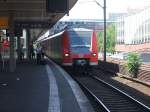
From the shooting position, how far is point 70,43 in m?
30.2

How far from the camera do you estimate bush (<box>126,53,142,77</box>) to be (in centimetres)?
2780

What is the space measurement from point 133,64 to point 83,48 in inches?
140

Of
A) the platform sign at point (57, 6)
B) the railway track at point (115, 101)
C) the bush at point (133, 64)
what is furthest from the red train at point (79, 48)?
the platform sign at point (57, 6)

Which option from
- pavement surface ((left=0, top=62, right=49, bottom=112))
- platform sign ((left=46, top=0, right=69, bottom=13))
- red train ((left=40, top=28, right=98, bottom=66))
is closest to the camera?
pavement surface ((left=0, top=62, right=49, bottom=112))

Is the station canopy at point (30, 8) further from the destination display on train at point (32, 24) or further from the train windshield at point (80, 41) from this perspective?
the train windshield at point (80, 41)

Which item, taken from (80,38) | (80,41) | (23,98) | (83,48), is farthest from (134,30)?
(23,98)

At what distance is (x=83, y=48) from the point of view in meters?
30.0

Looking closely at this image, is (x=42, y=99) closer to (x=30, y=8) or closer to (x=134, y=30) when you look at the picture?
(x=30, y=8)

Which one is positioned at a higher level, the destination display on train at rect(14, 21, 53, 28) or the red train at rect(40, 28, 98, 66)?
the destination display on train at rect(14, 21, 53, 28)

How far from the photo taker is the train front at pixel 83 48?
29766mm

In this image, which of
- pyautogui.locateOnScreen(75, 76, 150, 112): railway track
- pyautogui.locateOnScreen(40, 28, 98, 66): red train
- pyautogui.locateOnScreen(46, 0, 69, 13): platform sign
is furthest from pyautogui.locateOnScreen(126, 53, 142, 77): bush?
pyautogui.locateOnScreen(46, 0, 69, 13): platform sign

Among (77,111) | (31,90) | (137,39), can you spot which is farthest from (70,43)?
(137,39)

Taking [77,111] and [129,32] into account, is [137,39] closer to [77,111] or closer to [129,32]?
[129,32]

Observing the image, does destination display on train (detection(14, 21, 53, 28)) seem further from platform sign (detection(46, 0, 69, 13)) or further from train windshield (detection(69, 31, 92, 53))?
platform sign (detection(46, 0, 69, 13))
